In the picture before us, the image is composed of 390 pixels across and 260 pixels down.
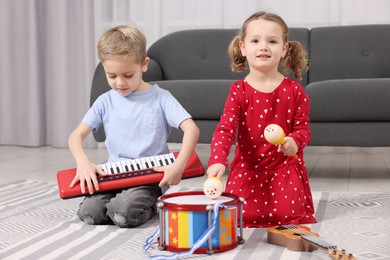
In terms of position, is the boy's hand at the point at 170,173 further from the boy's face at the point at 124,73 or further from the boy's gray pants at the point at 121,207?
the boy's face at the point at 124,73

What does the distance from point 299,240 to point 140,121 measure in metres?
0.70

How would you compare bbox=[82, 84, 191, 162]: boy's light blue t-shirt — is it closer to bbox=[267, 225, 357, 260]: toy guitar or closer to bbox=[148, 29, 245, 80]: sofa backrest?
bbox=[267, 225, 357, 260]: toy guitar

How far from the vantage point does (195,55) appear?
370 cm

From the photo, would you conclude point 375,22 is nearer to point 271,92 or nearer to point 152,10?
point 152,10

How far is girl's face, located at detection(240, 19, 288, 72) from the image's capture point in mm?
1914

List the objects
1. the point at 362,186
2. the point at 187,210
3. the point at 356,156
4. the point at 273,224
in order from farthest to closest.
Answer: the point at 356,156
the point at 362,186
the point at 273,224
the point at 187,210

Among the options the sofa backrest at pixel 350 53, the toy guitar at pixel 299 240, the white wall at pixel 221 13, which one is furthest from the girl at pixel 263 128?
the white wall at pixel 221 13

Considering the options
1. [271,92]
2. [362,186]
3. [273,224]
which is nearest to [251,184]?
[273,224]

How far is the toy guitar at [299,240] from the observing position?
144 centimetres

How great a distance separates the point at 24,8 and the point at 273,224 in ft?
10.2

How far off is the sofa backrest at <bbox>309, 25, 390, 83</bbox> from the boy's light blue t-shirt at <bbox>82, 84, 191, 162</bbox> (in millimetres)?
1693

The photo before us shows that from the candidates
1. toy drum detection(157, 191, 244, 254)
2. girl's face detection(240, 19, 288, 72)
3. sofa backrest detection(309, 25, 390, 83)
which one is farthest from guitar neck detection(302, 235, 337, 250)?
sofa backrest detection(309, 25, 390, 83)

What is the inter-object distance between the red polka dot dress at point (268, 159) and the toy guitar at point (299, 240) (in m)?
0.24

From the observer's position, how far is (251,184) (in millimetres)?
1981
